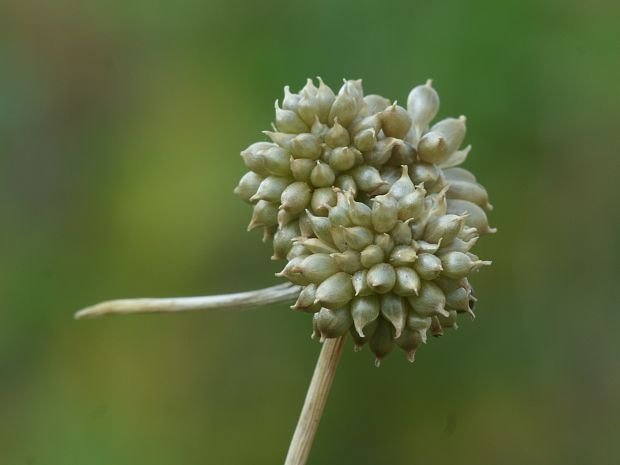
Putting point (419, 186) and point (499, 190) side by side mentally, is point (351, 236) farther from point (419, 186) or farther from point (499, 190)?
point (499, 190)

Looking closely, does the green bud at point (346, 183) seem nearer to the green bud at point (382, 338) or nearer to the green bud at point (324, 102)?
the green bud at point (324, 102)

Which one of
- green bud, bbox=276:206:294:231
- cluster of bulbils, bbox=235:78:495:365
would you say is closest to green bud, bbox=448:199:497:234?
cluster of bulbils, bbox=235:78:495:365

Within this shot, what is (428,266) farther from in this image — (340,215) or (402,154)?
(402,154)

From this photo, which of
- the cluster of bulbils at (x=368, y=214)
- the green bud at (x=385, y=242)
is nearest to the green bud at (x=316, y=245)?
the cluster of bulbils at (x=368, y=214)

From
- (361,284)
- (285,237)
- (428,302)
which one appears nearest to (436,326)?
Result: (428,302)

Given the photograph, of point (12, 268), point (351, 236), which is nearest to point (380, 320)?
point (351, 236)

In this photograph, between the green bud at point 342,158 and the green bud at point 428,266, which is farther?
the green bud at point 342,158
